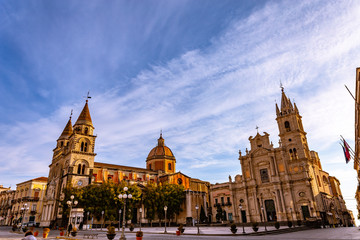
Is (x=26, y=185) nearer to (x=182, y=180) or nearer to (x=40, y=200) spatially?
(x=40, y=200)

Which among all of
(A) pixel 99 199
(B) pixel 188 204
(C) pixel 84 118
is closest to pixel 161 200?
(B) pixel 188 204

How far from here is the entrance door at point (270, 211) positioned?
41369 mm

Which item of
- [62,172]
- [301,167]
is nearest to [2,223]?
[62,172]

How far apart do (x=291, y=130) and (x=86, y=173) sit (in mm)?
40214

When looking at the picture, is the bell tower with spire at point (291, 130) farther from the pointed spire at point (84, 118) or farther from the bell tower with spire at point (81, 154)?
the pointed spire at point (84, 118)

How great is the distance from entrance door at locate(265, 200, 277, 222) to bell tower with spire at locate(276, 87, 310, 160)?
900 cm

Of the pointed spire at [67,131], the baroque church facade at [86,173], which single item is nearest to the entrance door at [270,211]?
→ the baroque church facade at [86,173]

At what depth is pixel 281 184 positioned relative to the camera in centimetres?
4178

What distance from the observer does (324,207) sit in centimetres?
3850

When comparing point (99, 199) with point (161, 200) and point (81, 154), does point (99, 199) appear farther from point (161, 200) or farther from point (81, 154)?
point (81, 154)

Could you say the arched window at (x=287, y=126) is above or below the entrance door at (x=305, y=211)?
above

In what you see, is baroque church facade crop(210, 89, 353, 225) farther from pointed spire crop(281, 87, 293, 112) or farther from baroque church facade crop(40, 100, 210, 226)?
baroque church facade crop(40, 100, 210, 226)

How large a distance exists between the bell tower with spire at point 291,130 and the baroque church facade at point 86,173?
2142cm

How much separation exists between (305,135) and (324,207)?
1362cm
